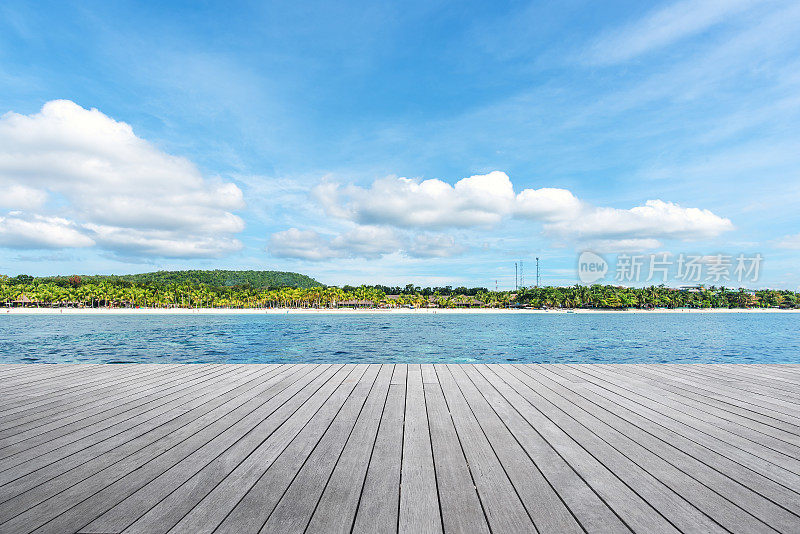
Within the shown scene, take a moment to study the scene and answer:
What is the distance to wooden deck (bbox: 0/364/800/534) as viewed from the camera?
5.50 ft

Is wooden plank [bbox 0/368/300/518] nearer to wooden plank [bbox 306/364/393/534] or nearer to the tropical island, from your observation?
wooden plank [bbox 306/364/393/534]

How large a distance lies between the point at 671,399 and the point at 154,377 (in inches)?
235

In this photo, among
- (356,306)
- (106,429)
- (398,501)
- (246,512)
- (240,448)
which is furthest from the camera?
(356,306)

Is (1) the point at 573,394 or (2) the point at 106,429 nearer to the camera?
(2) the point at 106,429

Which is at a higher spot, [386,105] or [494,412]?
[386,105]

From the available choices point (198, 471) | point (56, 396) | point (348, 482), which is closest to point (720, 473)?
point (348, 482)

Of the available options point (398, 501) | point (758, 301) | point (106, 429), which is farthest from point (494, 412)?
point (758, 301)

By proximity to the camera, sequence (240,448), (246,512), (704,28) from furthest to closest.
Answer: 1. (704,28)
2. (240,448)
3. (246,512)

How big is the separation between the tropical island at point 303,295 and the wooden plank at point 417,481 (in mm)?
103912

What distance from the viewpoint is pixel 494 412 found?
338cm

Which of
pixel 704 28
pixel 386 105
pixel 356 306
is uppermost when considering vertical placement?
pixel 386 105

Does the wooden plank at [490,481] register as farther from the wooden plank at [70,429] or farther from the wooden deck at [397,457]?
the wooden plank at [70,429]

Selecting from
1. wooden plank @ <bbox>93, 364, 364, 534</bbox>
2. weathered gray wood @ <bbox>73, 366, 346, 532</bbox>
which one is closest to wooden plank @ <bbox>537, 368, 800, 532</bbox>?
wooden plank @ <bbox>93, 364, 364, 534</bbox>

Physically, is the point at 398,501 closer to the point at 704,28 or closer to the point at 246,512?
the point at 246,512
